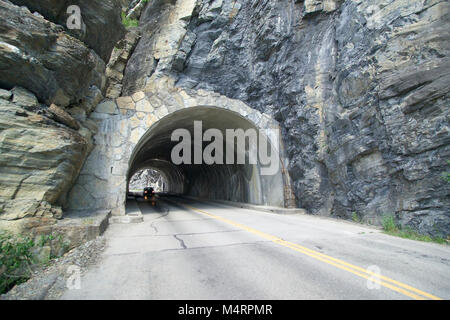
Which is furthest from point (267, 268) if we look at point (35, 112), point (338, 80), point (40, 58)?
point (338, 80)

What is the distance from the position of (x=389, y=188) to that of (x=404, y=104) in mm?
2770

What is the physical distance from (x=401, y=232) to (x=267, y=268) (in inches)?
214

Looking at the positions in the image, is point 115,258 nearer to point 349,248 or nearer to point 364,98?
point 349,248

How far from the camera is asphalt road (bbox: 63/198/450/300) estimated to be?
3121mm

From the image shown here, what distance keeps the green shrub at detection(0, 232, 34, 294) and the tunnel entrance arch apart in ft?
15.4

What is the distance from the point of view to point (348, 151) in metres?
9.48

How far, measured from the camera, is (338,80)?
10.3 metres

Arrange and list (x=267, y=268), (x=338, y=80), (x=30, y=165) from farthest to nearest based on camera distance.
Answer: (x=338, y=80)
(x=30, y=165)
(x=267, y=268)

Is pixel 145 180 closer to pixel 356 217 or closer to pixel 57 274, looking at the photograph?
Answer: pixel 356 217

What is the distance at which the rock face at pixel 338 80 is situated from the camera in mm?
6992

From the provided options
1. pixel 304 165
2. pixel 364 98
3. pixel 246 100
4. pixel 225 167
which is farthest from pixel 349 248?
pixel 225 167

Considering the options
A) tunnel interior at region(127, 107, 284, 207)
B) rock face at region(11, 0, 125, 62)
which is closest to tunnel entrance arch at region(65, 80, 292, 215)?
tunnel interior at region(127, 107, 284, 207)

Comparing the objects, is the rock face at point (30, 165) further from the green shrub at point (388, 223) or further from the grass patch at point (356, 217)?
the grass patch at point (356, 217)

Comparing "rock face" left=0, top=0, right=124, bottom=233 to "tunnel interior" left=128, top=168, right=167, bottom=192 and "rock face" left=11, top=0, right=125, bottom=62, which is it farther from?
"tunnel interior" left=128, top=168, right=167, bottom=192
